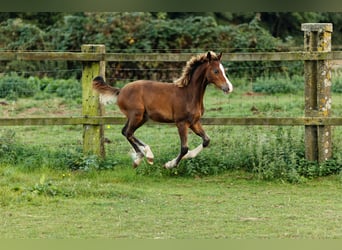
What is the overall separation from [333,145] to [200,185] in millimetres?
1978

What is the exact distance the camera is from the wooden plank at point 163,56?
28.4ft

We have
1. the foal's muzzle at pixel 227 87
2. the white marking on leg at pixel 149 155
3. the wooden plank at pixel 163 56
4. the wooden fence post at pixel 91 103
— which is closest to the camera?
the foal's muzzle at pixel 227 87

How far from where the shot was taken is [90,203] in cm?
721

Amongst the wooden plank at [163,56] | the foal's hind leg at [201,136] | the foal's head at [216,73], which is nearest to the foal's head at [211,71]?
the foal's head at [216,73]

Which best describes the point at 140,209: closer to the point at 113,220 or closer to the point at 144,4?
the point at 113,220

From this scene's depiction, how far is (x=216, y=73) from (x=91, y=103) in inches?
95.7

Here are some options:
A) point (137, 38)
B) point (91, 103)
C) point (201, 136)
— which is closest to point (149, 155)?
point (201, 136)

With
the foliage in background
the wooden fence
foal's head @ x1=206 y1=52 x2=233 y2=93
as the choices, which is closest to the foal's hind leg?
foal's head @ x1=206 y1=52 x2=233 y2=93

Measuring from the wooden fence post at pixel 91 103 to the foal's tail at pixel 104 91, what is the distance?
3.48 ft

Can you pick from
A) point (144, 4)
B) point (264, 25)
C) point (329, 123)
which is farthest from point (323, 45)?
point (264, 25)

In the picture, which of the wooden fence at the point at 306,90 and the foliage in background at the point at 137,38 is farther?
the foliage in background at the point at 137,38

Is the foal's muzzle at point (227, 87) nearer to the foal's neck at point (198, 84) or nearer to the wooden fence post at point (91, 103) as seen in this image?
the foal's neck at point (198, 84)

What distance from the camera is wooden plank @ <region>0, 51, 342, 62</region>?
866cm

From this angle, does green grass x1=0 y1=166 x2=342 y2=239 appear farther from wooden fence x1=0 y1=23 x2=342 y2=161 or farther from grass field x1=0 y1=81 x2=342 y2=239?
wooden fence x1=0 y1=23 x2=342 y2=161
